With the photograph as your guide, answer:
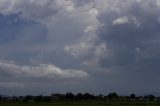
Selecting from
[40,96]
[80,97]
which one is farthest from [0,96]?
[80,97]

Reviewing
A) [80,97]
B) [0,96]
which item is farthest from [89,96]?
[0,96]

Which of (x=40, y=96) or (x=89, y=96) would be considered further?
(x=89, y=96)

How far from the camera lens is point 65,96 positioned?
193m

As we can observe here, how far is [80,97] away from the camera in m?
190

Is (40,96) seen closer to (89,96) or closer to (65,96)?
(65,96)

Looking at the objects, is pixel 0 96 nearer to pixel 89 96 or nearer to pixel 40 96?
pixel 40 96

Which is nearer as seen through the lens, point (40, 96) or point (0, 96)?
point (40, 96)

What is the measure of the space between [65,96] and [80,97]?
25.6 feet

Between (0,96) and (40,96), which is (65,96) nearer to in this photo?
(40,96)

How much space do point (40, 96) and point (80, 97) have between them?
63.1 ft

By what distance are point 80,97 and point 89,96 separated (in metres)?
10.7

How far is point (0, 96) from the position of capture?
197 m

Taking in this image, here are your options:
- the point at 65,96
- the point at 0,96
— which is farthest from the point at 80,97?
the point at 0,96

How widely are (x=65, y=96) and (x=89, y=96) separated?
1361cm
